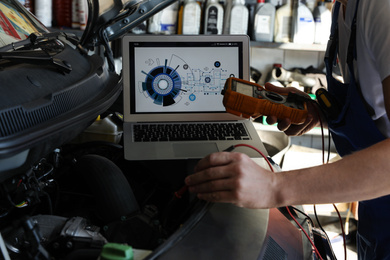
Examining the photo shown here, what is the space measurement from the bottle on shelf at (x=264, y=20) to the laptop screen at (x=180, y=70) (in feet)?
4.45

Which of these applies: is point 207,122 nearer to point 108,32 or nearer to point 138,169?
point 138,169

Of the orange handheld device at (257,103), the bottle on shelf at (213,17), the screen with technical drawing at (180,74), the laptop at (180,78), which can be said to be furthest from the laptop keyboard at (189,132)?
the bottle on shelf at (213,17)

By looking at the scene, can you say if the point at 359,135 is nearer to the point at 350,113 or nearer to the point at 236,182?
the point at 350,113

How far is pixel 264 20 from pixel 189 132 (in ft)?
5.63

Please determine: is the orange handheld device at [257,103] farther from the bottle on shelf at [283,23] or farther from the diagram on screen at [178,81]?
the bottle on shelf at [283,23]

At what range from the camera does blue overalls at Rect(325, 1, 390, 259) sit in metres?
1.07

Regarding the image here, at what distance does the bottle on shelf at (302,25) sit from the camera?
279cm

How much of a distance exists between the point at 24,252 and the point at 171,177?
1.63 feet

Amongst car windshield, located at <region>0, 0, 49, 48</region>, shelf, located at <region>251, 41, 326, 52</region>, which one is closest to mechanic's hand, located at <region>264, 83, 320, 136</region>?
car windshield, located at <region>0, 0, 49, 48</region>

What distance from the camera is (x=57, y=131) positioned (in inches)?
31.7

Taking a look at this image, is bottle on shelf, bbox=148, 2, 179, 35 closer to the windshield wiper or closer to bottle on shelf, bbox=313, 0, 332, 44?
bottle on shelf, bbox=313, 0, 332, 44

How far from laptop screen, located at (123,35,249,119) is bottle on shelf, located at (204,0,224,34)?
1.32 m

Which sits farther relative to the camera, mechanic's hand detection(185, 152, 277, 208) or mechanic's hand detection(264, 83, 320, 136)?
mechanic's hand detection(264, 83, 320, 136)

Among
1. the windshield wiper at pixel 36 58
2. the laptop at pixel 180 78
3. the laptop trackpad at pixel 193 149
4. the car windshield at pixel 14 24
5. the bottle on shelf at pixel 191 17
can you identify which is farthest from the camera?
the bottle on shelf at pixel 191 17
